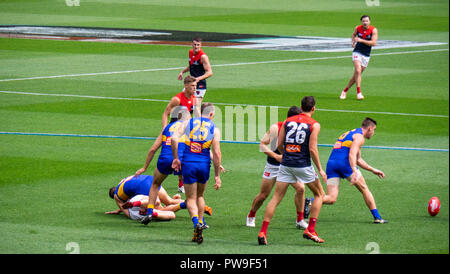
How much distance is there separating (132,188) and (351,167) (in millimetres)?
3482

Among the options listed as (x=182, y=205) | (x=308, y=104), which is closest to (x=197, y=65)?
(x=182, y=205)

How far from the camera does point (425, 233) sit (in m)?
11.7

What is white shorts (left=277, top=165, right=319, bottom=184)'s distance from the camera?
37.6 feet

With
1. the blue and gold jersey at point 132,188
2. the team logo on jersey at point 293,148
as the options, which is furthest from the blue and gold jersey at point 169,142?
the team logo on jersey at point 293,148

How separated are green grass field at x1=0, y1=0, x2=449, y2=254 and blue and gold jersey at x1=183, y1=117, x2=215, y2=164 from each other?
45.2 inches

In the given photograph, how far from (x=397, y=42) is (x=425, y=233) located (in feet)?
99.2

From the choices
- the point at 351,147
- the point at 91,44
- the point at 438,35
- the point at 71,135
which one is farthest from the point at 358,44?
the point at 438,35

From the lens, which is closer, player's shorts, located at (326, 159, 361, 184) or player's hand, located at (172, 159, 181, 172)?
player's hand, located at (172, 159, 181, 172)

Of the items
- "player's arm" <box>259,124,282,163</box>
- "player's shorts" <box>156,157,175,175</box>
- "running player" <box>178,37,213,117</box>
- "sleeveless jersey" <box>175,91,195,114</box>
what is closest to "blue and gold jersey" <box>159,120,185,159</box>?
"player's shorts" <box>156,157,175,175</box>

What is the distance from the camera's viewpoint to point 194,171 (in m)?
11.7

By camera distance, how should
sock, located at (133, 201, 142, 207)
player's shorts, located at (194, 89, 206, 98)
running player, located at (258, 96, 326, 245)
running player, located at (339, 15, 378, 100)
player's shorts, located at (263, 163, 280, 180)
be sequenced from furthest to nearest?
running player, located at (339, 15, 378, 100) < player's shorts, located at (194, 89, 206, 98) < sock, located at (133, 201, 142, 207) < player's shorts, located at (263, 163, 280, 180) < running player, located at (258, 96, 326, 245)

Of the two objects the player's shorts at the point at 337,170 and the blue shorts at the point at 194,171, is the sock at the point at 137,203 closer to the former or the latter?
the blue shorts at the point at 194,171

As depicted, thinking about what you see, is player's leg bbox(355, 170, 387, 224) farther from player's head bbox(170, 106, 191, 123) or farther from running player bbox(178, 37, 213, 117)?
running player bbox(178, 37, 213, 117)

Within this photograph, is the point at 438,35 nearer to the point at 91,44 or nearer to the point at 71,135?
the point at 91,44
